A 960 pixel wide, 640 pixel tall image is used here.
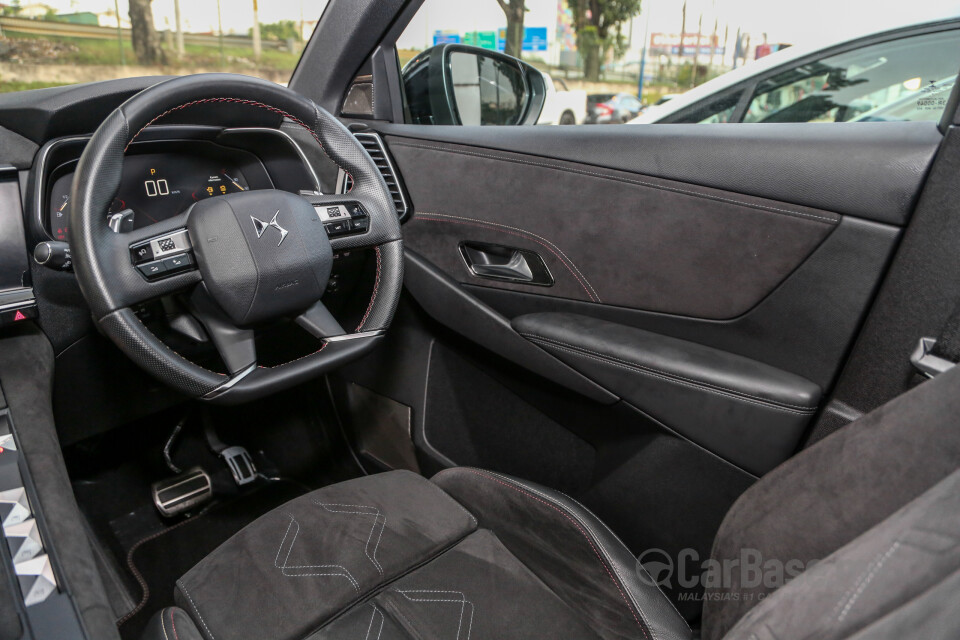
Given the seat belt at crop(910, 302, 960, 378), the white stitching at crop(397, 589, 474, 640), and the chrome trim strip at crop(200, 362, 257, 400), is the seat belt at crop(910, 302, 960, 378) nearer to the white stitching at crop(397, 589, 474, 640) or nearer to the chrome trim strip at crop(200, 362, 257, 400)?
the white stitching at crop(397, 589, 474, 640)

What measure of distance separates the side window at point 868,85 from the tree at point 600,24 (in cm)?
48

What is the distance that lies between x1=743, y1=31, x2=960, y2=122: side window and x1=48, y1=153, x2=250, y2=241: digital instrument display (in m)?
1.20

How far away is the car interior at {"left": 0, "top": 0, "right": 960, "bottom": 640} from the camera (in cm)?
79

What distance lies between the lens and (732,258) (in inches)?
46.6

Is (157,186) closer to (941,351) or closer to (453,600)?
(453,600)

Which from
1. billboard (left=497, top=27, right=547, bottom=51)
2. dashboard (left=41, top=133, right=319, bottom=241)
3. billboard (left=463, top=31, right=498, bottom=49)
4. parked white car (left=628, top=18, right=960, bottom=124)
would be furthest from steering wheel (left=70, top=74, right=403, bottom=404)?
billboard (left=497, top=27, right=547, bottom=51)

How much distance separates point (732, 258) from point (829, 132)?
258 millimetres

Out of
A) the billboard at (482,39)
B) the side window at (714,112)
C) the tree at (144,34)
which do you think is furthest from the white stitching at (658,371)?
the tree at (144,34)

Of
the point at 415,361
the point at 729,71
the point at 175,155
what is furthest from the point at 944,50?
the point at 175,155

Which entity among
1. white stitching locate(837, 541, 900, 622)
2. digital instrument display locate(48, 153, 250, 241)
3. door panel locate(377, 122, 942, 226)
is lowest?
white stitching locate(837, 541, 900, 622)

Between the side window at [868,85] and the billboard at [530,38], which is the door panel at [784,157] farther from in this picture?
the billboard at [530,38]

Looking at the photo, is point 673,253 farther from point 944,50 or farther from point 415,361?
point 415,361

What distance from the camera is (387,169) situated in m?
1.62

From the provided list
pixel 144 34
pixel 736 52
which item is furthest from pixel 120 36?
pixel 736 52
